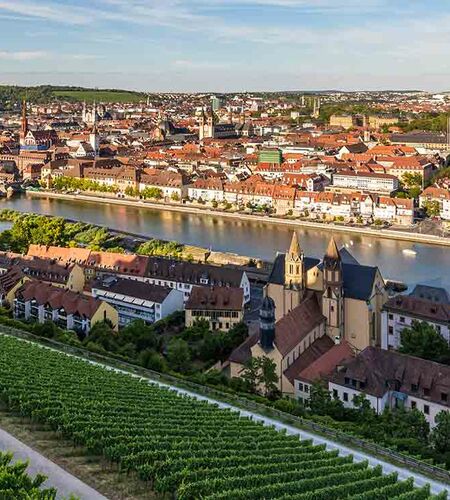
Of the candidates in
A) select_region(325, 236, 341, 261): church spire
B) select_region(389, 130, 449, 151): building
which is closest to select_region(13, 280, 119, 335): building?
select_region(325, 236, 341, 261): church spire

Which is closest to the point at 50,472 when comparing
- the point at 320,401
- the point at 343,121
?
the point at 320,401

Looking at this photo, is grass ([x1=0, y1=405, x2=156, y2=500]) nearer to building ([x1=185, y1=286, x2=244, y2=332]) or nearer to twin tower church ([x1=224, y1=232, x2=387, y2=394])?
twin tower church ([x1=224, y1=232, x2=387, y2=394])

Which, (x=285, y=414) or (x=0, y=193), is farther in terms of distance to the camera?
(x=0, y=193)

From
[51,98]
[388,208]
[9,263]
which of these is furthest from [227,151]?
[51,98]

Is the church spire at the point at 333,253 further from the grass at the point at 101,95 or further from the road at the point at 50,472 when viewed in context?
the grass at the point at 101,95

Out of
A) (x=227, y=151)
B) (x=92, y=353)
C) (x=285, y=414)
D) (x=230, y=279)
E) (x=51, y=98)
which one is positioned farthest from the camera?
(x=51, y=98)

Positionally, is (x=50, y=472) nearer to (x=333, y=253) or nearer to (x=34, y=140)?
(x=333, y=253)

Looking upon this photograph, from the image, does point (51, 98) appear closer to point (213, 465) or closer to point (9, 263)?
point (9, 263)
